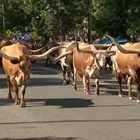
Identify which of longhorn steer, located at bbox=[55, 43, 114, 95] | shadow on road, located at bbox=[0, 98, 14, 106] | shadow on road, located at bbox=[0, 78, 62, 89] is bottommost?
shadow on road, located at bbox=[0, 78, 62, 89]

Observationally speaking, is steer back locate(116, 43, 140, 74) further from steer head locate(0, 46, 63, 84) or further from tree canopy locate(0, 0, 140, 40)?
tree canopy locate(0, 0, 140, 40)

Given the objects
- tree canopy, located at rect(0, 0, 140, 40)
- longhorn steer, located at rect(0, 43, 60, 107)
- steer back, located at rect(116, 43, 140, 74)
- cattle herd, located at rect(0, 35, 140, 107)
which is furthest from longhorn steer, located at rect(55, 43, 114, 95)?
tree canopy, located at rect(0, 0, 140, 40)

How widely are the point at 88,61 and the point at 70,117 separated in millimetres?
5513

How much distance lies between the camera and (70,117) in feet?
44.2

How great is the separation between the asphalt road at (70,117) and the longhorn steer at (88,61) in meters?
0.64

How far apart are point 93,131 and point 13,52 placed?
574cm

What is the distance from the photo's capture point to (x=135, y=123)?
1245 cm

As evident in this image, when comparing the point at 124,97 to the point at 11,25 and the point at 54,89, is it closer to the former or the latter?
the point at 54,89

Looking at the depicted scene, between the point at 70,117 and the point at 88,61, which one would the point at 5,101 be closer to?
the point at 88,61

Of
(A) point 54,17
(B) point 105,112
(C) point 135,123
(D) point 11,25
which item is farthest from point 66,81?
(D) point 11,25

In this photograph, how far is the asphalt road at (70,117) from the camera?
11.3 m

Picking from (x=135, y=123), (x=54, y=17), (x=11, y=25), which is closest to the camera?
(x=135, y=123)

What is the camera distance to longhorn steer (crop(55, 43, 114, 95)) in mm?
17797

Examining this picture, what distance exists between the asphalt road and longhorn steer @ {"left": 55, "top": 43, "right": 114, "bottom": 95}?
0.64 metres
